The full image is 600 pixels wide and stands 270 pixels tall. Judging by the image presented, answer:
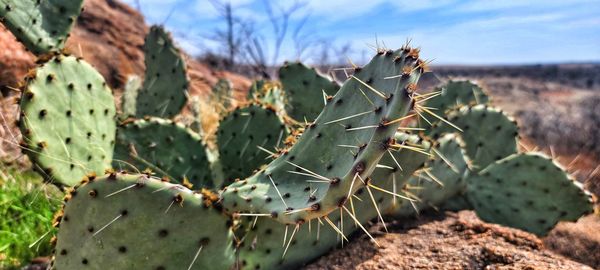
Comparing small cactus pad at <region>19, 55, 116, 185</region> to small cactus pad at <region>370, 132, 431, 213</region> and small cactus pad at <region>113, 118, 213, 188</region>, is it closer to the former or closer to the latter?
small cactus pad at <region>113, 118, 213, 188</region>

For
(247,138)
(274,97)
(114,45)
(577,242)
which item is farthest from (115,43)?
(577,242)

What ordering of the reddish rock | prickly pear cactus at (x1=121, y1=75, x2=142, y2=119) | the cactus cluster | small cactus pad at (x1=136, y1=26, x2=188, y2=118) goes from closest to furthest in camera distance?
the cactus cluster, small cactus pad at (x1=136, y1=26, x2=188, y2=118), prickly pear cactus at (x1=121, y1=75, x2=142, y2=119), the reddish rock

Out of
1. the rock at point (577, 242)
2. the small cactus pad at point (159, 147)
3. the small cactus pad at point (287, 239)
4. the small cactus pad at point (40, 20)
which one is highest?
the small cactus pad at point (40, 20)

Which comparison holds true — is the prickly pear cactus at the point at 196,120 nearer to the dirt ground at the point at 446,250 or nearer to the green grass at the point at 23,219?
the green grass at the point at 23,219

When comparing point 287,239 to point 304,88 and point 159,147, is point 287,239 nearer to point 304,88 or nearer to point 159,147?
point 159,147

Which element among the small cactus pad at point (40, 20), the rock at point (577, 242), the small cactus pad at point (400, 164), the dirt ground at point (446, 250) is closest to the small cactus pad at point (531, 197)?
the rock at point (577, 242)

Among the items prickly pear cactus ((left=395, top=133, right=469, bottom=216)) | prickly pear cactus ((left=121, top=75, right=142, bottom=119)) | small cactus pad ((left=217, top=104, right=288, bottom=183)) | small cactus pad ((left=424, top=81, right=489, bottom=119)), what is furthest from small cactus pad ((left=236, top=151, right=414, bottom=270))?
prickly pear cactus ((left=121, top=75, right=142, bottom=119))
